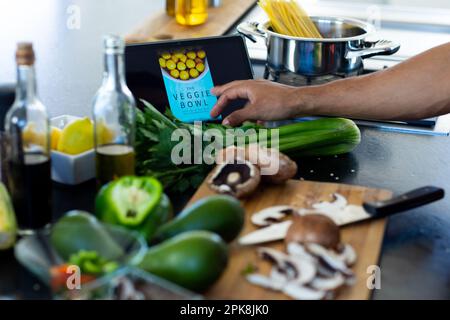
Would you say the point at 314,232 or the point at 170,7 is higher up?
the point at 170,7

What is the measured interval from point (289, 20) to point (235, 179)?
0.83 meters

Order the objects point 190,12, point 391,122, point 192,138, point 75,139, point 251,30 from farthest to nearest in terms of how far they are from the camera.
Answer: point 190,12 → point 251,30 → point 391,122 → point 192,138 → point 75,139

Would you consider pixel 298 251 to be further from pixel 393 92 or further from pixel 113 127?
pixel 393 92

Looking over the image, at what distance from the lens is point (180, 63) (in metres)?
1.80

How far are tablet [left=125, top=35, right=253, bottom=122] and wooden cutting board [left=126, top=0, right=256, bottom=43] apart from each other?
60 cm

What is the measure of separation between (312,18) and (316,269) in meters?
1.22

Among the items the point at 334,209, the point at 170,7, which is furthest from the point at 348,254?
the point at 170,7

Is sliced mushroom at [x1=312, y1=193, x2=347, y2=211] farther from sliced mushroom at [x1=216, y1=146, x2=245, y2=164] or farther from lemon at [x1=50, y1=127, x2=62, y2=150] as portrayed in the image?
lemon at [x1=50, y1=127, x2=62, y2=150]

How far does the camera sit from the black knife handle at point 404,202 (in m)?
1.30

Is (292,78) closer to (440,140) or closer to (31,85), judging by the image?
(440,140)

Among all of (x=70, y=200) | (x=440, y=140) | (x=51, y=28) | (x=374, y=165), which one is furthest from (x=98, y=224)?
(x=51, y=28)

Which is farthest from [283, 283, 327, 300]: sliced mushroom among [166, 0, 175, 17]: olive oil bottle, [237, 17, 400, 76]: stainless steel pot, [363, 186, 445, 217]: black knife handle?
[166, 0, 175, 17]: olive oil bottle

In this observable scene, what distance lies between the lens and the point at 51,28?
2.58 m

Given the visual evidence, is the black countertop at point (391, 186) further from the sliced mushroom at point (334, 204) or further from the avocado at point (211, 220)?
the avocado at point (211, 220)
